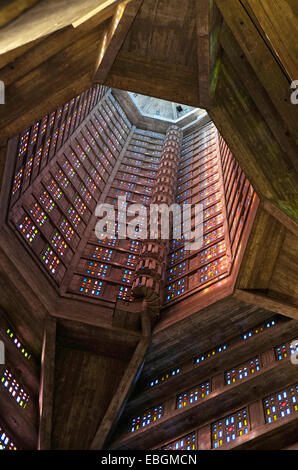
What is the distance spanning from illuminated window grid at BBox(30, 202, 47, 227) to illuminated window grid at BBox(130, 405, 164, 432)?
8.87 metres

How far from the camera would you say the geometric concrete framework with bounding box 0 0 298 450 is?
1127cm

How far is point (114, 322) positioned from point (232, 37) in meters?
11.0

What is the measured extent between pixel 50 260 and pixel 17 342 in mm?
3758

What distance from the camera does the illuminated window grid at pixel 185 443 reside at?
597 inches

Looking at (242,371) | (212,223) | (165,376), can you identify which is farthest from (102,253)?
(242,371)

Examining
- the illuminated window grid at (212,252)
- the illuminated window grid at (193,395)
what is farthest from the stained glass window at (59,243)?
the illuminated window grid at (193,395)

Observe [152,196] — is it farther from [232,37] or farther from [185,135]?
[232,37]

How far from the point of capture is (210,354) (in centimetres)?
1750

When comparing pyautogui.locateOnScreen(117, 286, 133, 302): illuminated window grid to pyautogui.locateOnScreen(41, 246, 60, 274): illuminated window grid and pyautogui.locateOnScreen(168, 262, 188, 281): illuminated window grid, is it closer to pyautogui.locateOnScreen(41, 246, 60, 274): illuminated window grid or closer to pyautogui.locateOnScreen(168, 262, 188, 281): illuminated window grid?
pyautogui.locateOnScreen(168, 262, 188, 281): illuminated window grid

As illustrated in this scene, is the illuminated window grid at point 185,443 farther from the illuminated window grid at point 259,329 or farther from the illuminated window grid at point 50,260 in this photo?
the illuminated window grid at point 50,260

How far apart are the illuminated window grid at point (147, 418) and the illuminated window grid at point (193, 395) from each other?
81 cm

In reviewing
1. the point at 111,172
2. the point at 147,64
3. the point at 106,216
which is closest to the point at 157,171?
the point at 111,172
